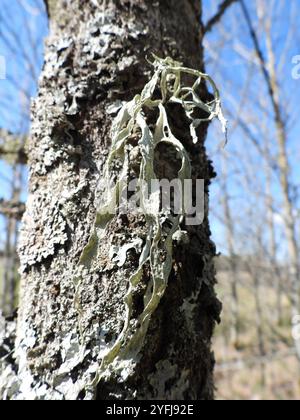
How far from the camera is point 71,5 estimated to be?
0.82 meters

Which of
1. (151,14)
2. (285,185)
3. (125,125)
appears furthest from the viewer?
(285,185)

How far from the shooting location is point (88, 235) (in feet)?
2.10

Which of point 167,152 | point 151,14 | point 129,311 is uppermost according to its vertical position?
point 151,14

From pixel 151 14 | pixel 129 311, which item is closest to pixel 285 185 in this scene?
pixel 151 14

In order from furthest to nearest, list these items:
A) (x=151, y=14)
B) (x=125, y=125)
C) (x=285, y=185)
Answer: (x=285, y=185) → (x=151, y=14) → (x=125, y=125)

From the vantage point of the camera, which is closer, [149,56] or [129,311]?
[129,311]

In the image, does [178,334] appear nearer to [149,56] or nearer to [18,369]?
[18,369]

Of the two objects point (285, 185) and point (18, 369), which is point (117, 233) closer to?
point (18, 369)

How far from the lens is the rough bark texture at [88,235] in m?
0.59

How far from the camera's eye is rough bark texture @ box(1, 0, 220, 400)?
0.59 m

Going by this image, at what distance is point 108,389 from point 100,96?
0.49 metres
